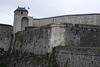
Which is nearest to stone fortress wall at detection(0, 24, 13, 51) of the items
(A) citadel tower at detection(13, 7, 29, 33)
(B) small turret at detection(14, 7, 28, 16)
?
(A) citadel tower at detection(13, 7, 29, 33)

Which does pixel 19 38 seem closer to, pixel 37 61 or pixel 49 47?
pixel 37 61

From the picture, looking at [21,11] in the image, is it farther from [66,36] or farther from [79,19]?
[66,36]

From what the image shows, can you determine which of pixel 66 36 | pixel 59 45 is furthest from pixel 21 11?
pixel 59 45

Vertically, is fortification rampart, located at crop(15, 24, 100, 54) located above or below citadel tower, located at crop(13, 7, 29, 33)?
below

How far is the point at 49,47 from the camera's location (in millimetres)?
15578

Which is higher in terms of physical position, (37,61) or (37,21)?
(37,21)

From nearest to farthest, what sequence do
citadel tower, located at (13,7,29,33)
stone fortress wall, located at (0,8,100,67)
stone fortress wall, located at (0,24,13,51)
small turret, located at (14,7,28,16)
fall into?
stone fortress wall, located at (0,8,100,67) < stone fortress wall, located at (0,24,13,51) < citadel tower, located at (13,7,29,33) < small turret, located at (14,7,28,16)

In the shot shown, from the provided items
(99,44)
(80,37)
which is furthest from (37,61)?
(99,44)

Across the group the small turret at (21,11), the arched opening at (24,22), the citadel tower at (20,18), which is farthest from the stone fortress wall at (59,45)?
the small turret at (21,11)

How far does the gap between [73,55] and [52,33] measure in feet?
9.74

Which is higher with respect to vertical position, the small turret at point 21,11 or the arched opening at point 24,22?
the small turret at point 21,11

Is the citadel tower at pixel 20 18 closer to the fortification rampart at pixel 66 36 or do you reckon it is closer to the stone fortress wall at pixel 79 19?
the stone fortress wall at pixel 79 19

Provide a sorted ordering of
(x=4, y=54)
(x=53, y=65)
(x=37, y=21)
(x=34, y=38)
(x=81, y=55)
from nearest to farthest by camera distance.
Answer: (x=81, y=55) → (x=53, y=65) → (x=34, y=38) → (x=4, y=54) → (x=37, y=21)

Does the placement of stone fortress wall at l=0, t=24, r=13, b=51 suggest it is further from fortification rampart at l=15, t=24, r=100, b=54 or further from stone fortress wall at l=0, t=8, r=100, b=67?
fortification rampart at l=15, t=24, r=100, b=54
